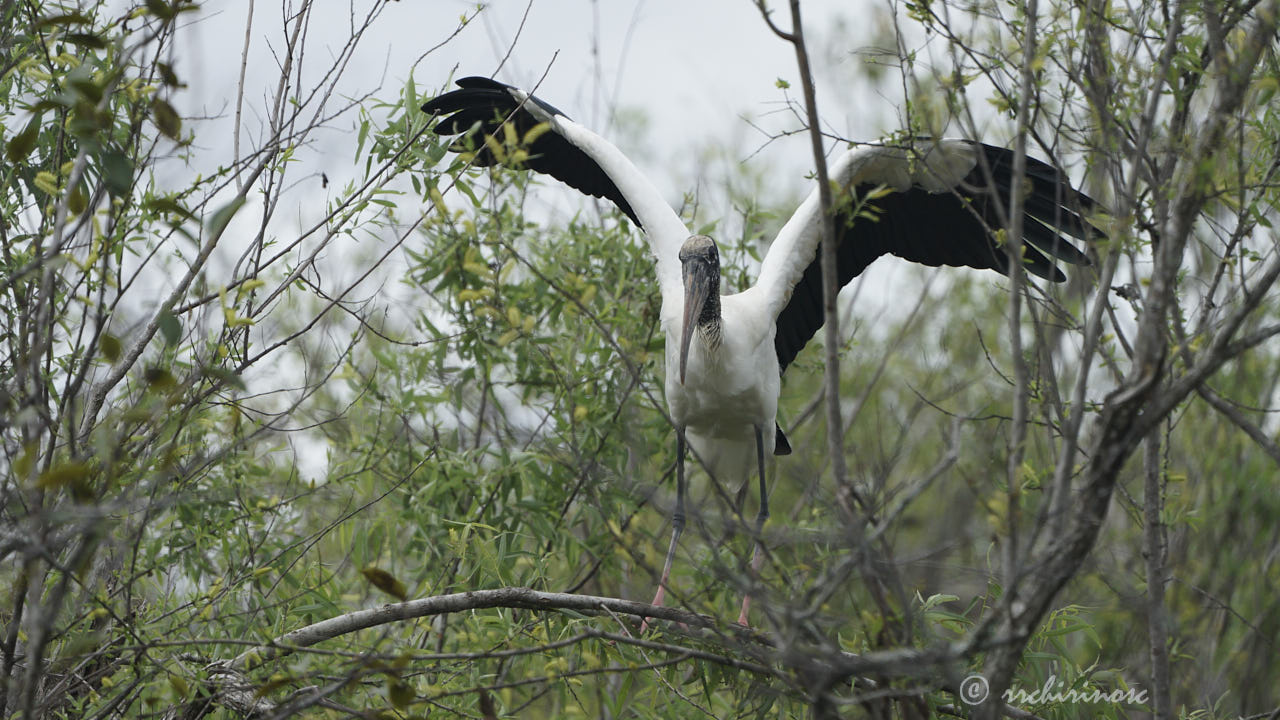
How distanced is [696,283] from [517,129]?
1.35m

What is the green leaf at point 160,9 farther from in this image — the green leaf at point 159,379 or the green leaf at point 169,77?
the green leaf at point 159,379

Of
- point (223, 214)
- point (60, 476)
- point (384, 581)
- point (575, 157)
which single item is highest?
point (575, 157)

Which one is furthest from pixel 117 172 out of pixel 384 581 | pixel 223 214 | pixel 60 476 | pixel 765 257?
pixel 765 257

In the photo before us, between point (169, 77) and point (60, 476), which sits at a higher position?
point (169, 77)

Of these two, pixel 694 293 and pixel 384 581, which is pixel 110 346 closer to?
pixel 384 581

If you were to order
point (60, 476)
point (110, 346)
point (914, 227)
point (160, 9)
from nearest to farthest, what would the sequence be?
point (60, 476)
point (110, 346)
point (160, 9)
point (914, 227)

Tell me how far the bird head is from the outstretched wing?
25 centimetres

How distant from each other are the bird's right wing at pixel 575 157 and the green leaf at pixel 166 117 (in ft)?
5.96

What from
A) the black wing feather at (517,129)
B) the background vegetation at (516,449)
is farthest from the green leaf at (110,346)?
the black wing feather at (517,129)

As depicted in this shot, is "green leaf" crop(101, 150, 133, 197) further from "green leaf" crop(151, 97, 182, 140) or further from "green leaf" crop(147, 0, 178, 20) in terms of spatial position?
"green leaf" crop(147, 0, 178, 20)

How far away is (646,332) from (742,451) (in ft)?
2.16

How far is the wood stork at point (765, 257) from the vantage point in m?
4.02

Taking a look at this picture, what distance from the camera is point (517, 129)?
4992 millimetres

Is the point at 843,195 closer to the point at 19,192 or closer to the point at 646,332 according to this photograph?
the point at 19,192
